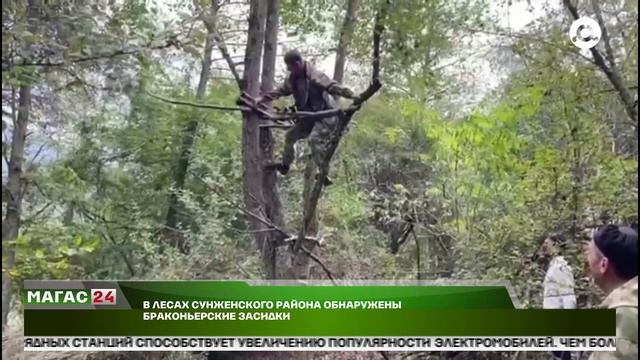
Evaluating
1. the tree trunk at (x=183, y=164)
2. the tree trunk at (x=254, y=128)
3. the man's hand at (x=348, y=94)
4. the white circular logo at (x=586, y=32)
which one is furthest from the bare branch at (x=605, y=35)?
the tree trunk at (x=183, y=164)

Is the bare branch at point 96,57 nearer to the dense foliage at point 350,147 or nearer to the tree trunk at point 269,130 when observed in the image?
the dense foliage at point 350,147

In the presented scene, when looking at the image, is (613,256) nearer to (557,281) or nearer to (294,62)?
(557,281)

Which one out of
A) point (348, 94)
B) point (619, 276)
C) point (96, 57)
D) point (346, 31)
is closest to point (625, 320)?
point (619, 276)

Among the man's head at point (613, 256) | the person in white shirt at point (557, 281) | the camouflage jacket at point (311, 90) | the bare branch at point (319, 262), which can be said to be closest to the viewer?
the man's head at point (613, 256)

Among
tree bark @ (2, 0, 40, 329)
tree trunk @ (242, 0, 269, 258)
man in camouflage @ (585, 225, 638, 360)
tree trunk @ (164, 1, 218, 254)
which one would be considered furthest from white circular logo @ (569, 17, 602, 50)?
tree bark @ (2, 0, 40, 329)

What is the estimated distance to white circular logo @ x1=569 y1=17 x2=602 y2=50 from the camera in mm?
1786

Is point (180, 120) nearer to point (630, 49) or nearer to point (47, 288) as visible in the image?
point (47, 288)

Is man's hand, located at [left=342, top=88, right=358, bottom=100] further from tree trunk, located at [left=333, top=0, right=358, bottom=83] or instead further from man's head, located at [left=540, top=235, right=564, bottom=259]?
man's head, located at [left=540, top=235, right=564, bottom=259]

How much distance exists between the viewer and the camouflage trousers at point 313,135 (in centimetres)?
194

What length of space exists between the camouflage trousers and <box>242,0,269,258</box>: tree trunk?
0.30ft

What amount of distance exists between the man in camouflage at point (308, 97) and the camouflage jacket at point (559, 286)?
0.71m

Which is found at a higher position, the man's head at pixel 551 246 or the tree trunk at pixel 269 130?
the tree trunk at pixel 269 130

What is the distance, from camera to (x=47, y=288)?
1.70 m

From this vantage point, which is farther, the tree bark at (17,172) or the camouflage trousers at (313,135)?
the camouflage trousers at (313,135)
